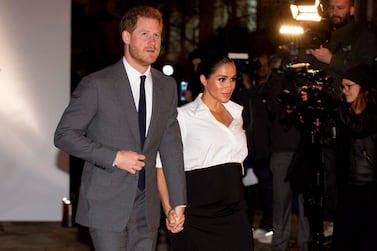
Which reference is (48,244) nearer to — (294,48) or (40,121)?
(40,121)

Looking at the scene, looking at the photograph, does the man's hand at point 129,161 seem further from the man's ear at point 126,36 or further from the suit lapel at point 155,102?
the man's ear at point 126,36

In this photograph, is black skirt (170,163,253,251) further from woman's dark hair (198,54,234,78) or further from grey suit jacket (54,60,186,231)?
grey suit jacket (54,60,186,231)

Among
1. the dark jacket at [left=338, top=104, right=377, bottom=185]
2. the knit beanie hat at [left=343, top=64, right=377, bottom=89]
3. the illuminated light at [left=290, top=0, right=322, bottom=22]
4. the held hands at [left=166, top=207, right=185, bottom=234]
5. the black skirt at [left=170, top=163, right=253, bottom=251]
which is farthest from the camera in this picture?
the illuminated light at [left=290, top=0, right=322, bottom=22]

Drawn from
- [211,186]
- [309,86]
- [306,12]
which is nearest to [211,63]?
[211,186]

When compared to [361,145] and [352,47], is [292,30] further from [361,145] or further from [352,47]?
[361,145]

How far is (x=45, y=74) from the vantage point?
1098cm

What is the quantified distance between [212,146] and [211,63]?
70cm

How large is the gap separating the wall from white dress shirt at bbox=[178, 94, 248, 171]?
4493 millimetres

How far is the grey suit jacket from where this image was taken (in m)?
5.46

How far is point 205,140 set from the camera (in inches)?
264

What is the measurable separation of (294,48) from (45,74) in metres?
3.07

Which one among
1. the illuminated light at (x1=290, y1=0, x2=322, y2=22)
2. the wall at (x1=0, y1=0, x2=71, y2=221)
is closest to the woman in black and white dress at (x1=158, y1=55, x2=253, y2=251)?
the illuminated light at (x1=290, y1=0, x2=322, y2=22)

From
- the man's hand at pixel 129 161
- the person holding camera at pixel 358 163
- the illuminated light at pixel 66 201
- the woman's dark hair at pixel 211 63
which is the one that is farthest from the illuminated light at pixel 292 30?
the man's hand at pixel 129 161

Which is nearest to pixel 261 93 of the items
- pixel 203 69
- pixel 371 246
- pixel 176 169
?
pixel 371 246
